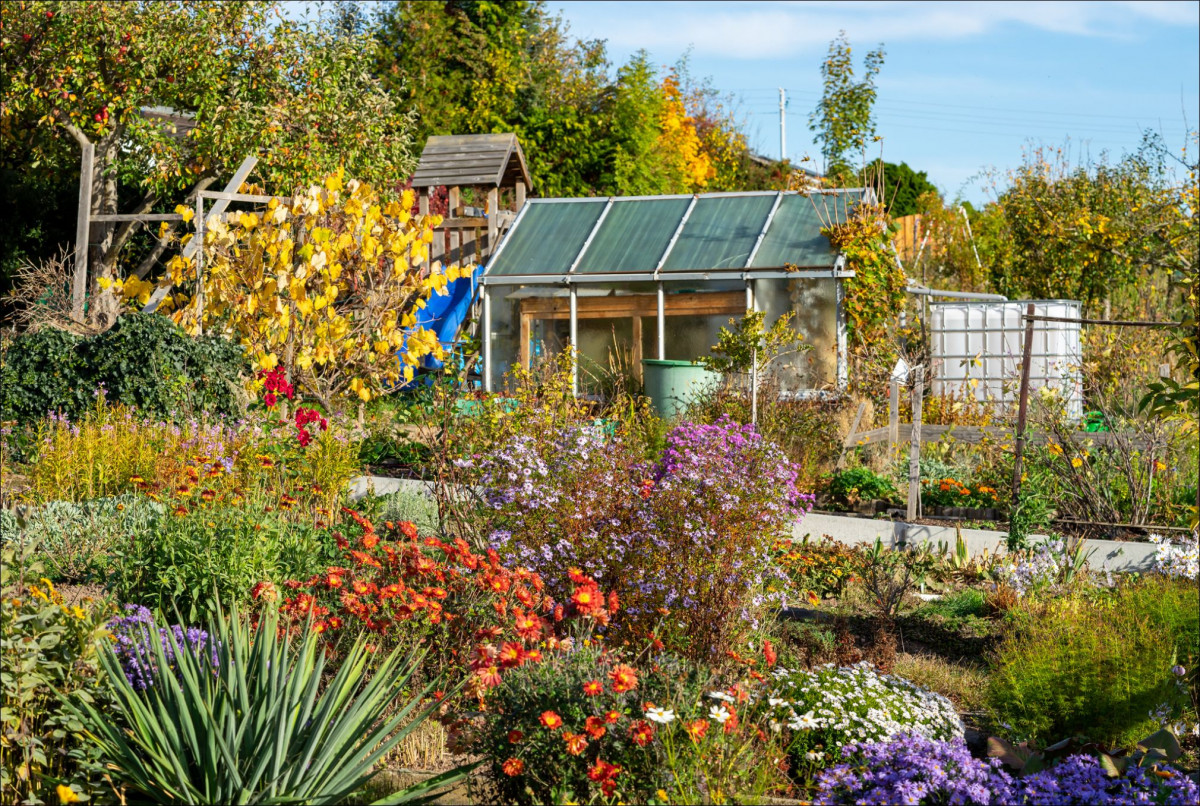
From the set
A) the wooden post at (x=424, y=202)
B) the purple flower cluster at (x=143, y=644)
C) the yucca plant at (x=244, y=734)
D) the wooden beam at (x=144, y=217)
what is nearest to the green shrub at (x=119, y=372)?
A: the wooden beam at (x=144, y=217)

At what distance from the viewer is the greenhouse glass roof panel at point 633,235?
1458cm

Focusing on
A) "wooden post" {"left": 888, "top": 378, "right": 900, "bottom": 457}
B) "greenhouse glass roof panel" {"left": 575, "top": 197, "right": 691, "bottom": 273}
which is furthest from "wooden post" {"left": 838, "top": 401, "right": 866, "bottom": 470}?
"greenhouse glass roof panel" {"left": 575, "top": 197, "right": 691, "bottom": 273}

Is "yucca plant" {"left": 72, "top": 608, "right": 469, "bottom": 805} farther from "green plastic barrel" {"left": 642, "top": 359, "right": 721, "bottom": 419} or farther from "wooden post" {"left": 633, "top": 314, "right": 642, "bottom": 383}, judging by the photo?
"wooden post" {"left": 633, "top": 314, "right": 642, "bottom": 383}

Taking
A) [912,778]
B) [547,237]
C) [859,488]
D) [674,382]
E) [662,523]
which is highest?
[547,237]

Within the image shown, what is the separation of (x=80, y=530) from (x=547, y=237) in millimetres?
9699

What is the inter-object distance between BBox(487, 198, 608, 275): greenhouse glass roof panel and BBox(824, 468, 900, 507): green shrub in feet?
20.6

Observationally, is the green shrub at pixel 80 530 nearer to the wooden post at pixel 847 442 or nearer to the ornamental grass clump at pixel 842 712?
the ornamental grass clump at pixel 842 712

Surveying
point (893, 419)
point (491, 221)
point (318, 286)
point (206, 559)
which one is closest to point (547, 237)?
point (491, 221)

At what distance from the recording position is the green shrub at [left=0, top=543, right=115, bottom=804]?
143 inches

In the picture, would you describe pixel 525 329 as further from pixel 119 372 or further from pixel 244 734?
pixel 244 734

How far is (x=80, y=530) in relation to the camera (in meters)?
6.52

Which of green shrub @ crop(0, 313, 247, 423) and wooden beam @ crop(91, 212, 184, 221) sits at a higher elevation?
wooden beam @ crop(91, 212, 184, 221)

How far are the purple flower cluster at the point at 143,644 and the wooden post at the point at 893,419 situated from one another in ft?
22.2

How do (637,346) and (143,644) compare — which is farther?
(637,346)
